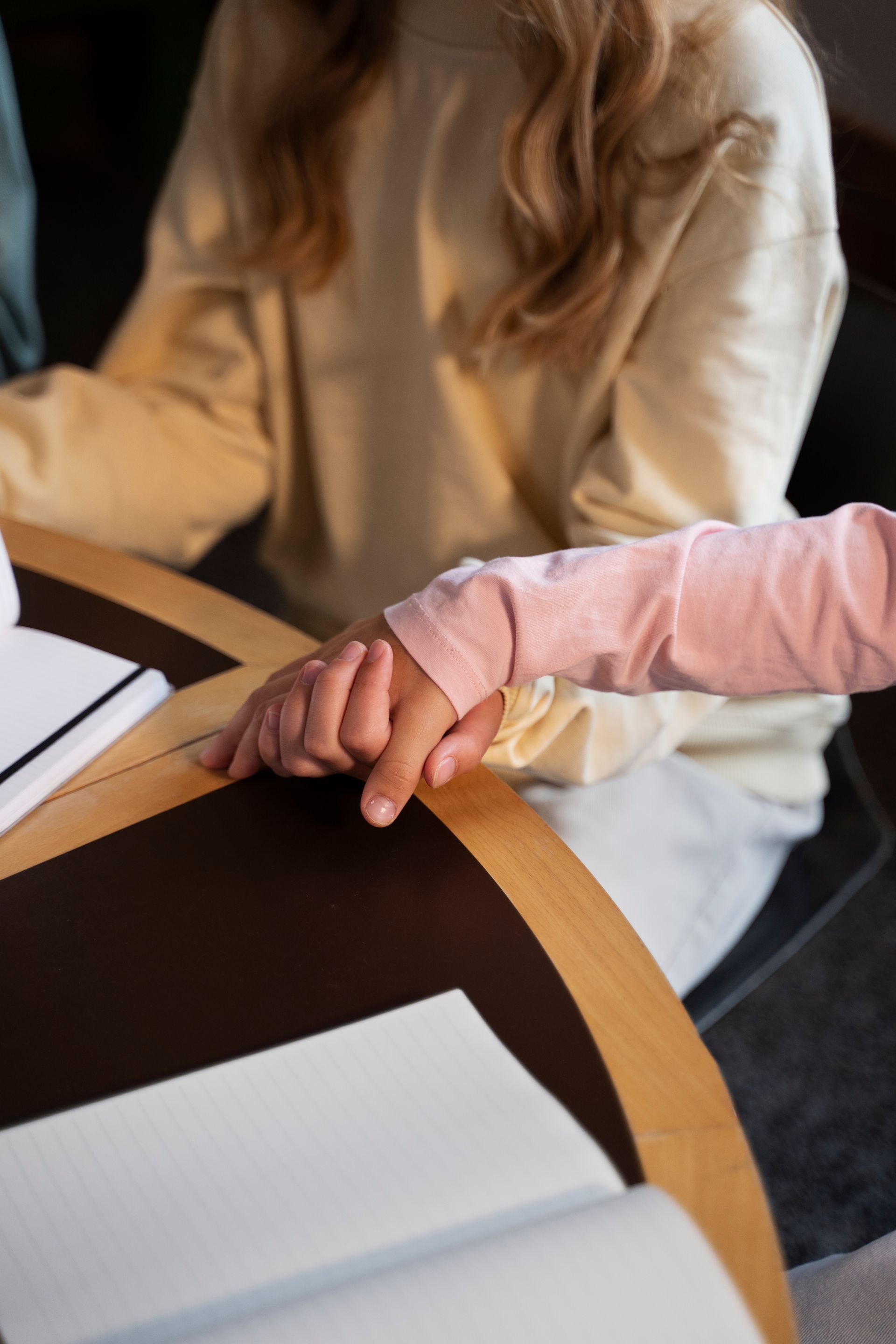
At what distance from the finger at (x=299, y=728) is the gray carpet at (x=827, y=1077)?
Answer: 0.72 metres

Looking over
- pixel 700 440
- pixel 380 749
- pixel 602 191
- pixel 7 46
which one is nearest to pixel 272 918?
pixel 380 749

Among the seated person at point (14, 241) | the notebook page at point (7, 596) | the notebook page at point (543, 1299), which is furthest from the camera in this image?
the seated person at point (14, 241)

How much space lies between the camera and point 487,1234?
0.37m

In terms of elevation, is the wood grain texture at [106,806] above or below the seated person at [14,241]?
below

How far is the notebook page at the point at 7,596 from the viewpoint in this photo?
64cm

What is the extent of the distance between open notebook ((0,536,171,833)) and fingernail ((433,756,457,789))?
0.62 feet

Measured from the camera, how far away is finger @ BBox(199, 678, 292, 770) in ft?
1.90

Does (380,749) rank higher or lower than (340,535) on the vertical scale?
higher

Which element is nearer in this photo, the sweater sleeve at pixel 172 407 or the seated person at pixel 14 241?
the sweater sleeve at pixel 172 407

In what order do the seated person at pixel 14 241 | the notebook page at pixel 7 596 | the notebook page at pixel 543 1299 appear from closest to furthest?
the notebook page at pixel 543 1299 < the notebook page at pixel 7 596 < the seated person at pixel 14 241

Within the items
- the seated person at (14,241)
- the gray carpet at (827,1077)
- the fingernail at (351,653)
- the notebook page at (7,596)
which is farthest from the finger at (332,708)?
the seated person at (14,241)

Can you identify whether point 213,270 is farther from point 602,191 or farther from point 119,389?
point 602,191

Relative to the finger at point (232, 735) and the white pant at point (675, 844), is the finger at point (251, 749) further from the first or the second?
the white pant at point (675, 844)

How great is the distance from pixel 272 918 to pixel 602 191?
22.3 inches
